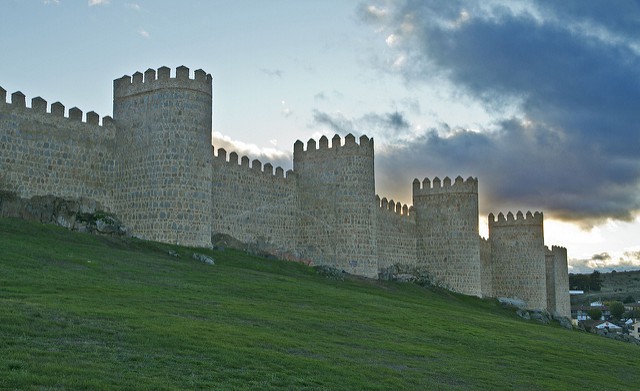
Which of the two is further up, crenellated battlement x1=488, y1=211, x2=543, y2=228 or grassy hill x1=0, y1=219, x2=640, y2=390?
crenellated battlement x1=488, y1=211, x2=543, y2=228

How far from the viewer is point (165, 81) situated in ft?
130

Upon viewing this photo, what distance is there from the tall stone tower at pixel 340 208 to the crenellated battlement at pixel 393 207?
20.1 feet

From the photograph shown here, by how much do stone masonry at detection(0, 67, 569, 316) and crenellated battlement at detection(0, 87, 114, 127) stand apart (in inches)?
1.8

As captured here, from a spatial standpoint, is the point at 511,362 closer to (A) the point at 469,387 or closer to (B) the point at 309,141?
(A) the point at 469,387

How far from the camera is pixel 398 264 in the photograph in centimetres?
5459

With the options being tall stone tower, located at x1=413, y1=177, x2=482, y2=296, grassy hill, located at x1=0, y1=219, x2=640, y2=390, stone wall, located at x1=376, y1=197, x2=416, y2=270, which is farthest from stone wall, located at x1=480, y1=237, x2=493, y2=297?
grassy hill, located at x1=0, y1=219, x2=640, y2=390

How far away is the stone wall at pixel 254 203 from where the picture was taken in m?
43.2

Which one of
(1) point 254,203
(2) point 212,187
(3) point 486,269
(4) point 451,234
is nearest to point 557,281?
(3) point 486,269

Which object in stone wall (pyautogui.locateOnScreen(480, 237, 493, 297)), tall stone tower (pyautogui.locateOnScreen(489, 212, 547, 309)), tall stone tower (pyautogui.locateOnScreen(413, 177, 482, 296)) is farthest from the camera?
tall stone tower (pyautogui.locateOnScreen(489, 212, 547, 309))

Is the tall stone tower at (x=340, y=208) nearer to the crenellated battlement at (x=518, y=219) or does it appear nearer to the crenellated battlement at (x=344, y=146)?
the crenellated battlement at (x=344, y=146)

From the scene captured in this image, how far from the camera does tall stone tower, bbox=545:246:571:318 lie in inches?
2746

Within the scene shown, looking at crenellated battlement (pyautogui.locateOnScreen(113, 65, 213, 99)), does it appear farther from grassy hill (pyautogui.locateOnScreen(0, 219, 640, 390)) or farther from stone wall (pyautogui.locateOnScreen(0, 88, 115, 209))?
grassy hill (pyautogui.locateOnScreen(0, 219, 640, 390))

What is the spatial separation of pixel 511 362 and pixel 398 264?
1227 inches

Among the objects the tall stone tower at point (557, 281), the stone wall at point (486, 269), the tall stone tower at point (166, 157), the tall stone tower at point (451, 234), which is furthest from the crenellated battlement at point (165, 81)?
the tall stone tower at point (557, 281)
